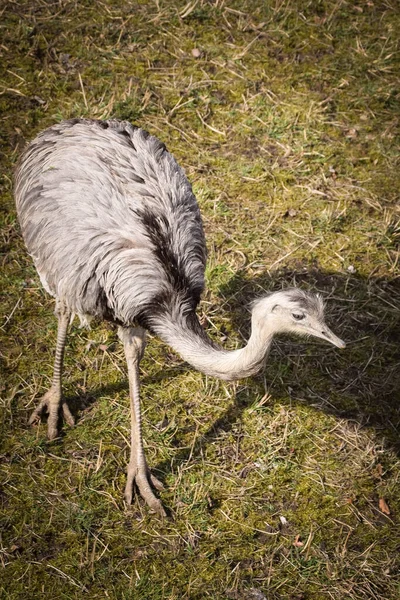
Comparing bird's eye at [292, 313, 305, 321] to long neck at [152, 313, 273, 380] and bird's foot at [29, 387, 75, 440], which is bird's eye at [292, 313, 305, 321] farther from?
bird's foot at [29, 387, 75, 440]

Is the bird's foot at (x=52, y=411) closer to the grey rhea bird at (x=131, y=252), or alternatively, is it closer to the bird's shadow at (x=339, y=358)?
the grey rhea bird at (x=131, y=252)

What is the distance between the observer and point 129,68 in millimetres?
7398

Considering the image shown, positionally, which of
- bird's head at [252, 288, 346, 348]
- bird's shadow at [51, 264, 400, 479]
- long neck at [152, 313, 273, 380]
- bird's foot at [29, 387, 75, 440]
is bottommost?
bird's foot at [29, 387, 75, 440]

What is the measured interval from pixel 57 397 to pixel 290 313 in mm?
2019

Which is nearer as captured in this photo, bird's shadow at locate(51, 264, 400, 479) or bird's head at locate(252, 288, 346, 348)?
bird's head at locate(252, 288, 346, 348)

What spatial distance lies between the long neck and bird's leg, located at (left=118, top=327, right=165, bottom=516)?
337 millimetres

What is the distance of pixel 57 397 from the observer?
5.12 m

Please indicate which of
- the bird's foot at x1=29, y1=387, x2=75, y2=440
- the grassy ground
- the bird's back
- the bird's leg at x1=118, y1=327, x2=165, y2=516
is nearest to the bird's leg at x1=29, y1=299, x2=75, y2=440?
the bird's foot at x1=29, y1=387, x2=75, y2=440

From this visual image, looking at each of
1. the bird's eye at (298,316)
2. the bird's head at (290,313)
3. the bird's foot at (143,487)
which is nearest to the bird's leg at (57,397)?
the bird's foot at (143,487)

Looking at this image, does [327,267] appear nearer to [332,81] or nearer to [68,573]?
[332,81]

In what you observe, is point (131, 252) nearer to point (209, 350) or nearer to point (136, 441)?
point (209, 350)

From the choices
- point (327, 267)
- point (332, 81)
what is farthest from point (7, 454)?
point (332, 81)

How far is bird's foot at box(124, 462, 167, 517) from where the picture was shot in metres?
A: 4.78

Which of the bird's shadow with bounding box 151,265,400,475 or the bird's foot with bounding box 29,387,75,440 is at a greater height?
the bird's shadow with bounding box 151,265,400,475
